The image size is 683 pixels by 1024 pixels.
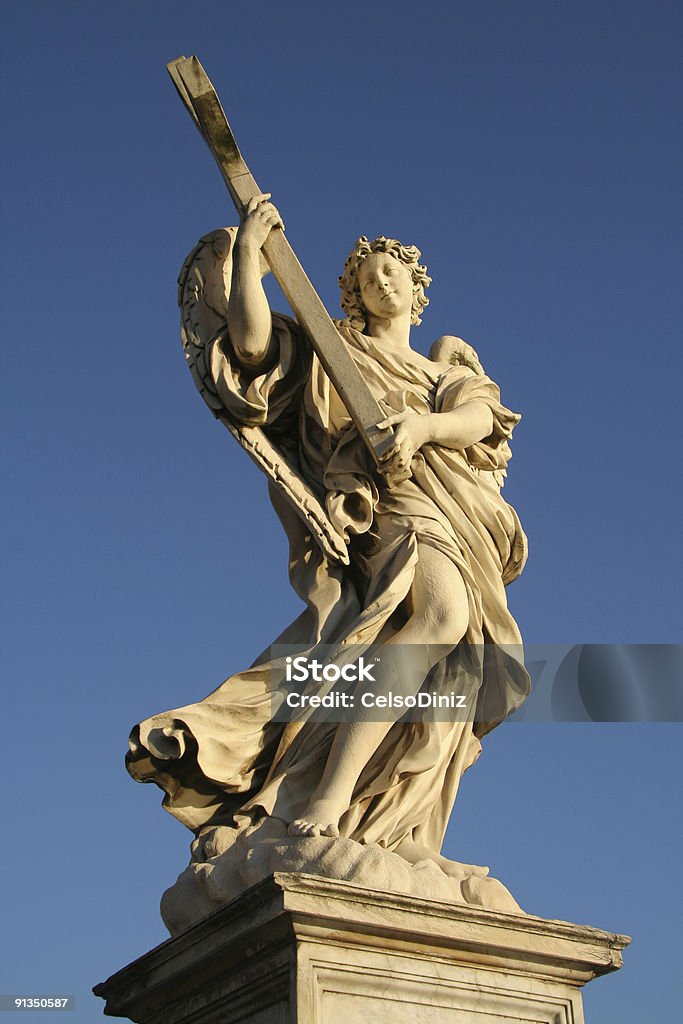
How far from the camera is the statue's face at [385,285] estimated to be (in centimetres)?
665

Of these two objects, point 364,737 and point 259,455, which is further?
point 259,455

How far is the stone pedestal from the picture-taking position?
452 centimetres

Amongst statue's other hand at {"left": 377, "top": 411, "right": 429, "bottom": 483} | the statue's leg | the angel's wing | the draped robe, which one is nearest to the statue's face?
the draped robe

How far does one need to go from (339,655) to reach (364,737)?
1.22 ft

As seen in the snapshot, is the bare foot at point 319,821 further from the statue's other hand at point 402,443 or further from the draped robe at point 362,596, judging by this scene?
the statue's other hand at point 402,443

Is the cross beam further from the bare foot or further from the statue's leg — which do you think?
the bare foot

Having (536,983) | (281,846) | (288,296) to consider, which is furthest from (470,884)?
(288,296)

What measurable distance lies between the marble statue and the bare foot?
0.04ft

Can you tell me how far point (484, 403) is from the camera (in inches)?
251

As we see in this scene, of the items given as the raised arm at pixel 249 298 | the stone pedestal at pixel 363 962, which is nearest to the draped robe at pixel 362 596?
the raised arm at pixel 249 298

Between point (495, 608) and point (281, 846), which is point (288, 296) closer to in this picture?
point (495, 608)

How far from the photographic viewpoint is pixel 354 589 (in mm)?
5879

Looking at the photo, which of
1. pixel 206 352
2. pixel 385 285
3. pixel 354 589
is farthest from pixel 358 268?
pixel 354 589

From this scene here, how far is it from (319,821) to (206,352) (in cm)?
225
